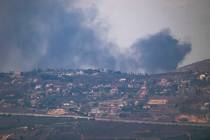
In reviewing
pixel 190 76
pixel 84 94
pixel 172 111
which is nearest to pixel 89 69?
pixel 84 94

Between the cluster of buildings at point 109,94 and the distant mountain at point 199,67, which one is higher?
the distant mountain at point 199,67

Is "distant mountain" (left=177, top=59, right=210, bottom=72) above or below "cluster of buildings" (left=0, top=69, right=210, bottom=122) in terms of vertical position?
above

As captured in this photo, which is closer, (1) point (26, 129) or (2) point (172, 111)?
(1) point (26, 129)

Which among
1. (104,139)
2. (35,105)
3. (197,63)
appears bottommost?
(104,139)

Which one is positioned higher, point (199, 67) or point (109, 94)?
point (199, 67)

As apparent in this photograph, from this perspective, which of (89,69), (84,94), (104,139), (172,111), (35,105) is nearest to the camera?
(104,139)

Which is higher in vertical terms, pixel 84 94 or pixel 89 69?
pixel 89 69

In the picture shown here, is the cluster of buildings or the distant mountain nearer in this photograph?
the cluster of buildings

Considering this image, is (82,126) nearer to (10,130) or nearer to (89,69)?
(10,130)

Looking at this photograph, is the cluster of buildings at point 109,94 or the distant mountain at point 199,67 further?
the distant mountain at point 199,67

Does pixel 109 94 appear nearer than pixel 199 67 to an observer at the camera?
Yes

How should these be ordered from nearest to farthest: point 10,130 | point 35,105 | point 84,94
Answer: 1. point 10,130
2. point 35,105
3. point 84,94
